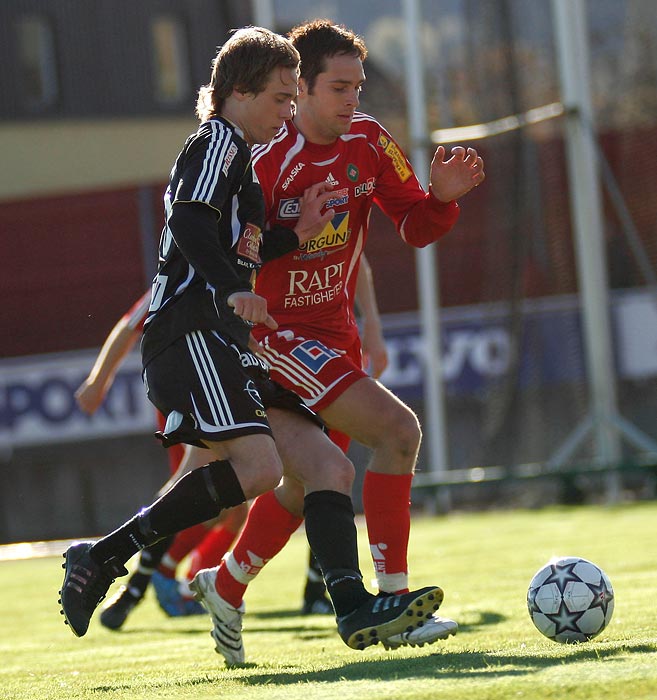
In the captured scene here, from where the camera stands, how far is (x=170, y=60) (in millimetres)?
26188

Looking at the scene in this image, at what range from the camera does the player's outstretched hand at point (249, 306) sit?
3891 millimetres

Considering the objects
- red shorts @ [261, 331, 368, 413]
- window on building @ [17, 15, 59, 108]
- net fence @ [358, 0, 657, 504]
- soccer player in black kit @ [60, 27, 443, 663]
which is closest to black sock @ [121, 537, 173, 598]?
red shorts @ [261, 331, 368, 413]

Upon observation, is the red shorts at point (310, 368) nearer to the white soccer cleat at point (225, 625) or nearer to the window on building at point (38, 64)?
the white soccer cleat at point (225, 625)

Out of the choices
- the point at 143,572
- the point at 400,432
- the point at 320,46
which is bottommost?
the point at 143,572

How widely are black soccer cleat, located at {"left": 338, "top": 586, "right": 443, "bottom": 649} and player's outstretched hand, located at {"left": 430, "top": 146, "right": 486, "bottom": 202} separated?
1.42 m

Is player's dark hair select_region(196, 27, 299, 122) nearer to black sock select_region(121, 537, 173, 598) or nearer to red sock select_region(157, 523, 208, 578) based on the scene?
black sock select_region(121, 537, 173, 598)

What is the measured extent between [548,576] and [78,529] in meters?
11.7

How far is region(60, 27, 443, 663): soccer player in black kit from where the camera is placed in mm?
3980

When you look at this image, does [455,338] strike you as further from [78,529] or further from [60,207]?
[60,207]

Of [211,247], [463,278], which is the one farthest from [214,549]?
[463,278]

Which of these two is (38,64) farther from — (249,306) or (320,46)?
(249,306)

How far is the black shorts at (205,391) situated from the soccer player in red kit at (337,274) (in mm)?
472

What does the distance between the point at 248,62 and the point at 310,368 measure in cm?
100

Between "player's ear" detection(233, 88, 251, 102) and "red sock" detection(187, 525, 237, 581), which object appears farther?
"red sock" detection(187, 525, 237, 581)
